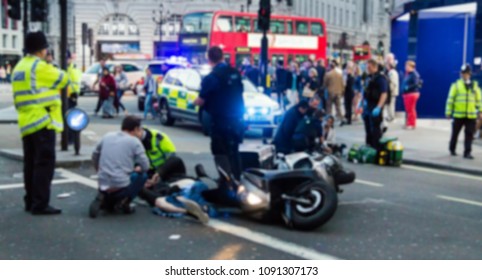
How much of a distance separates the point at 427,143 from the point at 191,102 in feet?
19.2

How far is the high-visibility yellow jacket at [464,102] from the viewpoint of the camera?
13.3m

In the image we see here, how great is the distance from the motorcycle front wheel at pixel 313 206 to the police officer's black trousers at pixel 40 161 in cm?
260

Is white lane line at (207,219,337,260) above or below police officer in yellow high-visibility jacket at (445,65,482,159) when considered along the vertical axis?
below

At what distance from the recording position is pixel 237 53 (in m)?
32.7

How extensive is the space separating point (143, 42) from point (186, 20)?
40.8 metres

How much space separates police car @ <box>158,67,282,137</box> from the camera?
17188 millimetres

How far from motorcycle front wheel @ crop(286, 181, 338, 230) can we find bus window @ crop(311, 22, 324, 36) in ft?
97.9

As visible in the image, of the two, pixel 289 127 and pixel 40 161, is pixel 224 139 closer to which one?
pixel 289 127

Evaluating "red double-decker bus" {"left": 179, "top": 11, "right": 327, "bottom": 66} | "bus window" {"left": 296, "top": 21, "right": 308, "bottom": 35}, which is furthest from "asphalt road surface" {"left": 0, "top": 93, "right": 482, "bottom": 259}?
"bus window" {"left": 296, "top": 21, "right": 308, "bottom": 35}

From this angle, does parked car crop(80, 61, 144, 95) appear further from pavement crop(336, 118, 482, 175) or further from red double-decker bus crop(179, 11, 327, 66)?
pavement crop(336, 118, 482, 175)

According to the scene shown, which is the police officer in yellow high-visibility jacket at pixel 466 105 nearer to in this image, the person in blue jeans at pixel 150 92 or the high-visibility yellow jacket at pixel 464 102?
the high-visibility yellow jacket at pixel 464 102

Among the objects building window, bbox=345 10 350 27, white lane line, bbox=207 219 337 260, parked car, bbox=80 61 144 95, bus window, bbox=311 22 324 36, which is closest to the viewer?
white lane line, bbox=207 219 337 260

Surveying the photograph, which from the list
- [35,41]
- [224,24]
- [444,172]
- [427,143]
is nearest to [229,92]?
[35,41]
